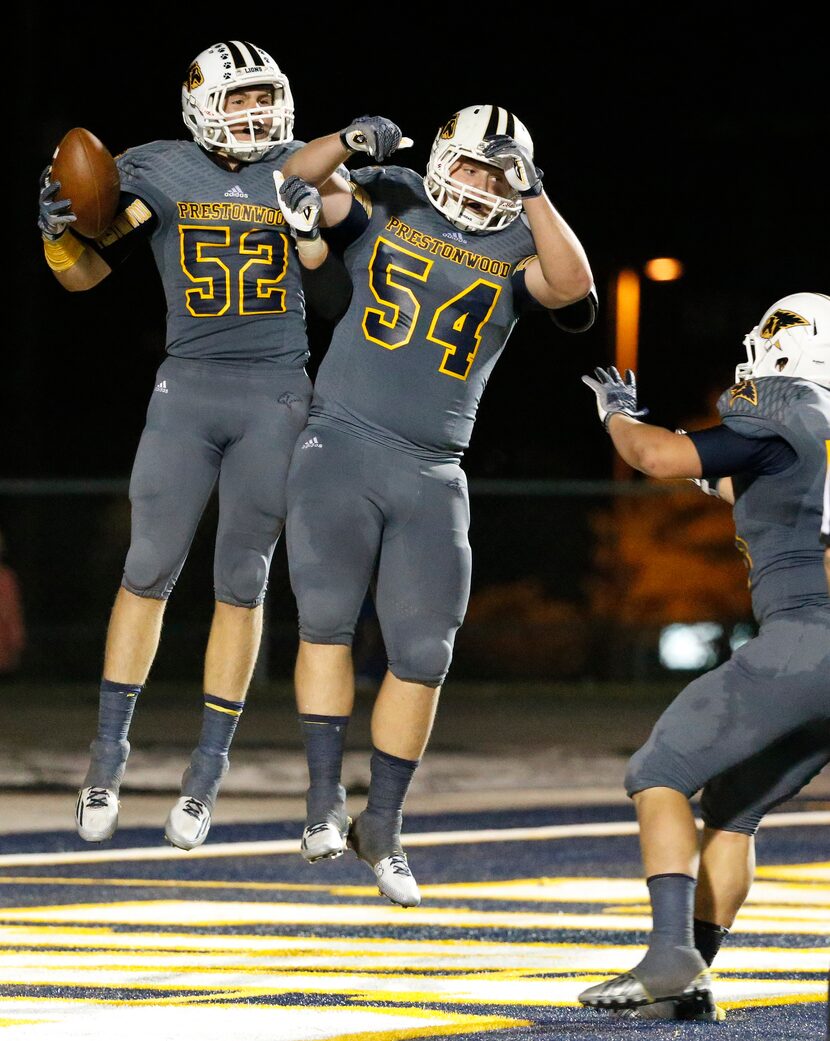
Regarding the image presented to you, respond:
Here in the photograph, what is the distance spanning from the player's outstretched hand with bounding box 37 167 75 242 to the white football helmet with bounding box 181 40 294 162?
461mm

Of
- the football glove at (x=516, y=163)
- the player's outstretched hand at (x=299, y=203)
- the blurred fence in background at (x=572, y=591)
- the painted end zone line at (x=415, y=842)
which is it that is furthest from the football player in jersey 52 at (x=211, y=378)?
the blurred fence in background at (x=572, y=591)

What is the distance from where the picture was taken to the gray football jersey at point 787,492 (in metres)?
6.66

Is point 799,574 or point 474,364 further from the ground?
point 474,364

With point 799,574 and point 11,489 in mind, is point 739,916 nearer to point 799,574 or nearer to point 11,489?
point 799,574

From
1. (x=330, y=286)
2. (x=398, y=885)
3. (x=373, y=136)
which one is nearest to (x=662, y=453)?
(x=330, y=286)

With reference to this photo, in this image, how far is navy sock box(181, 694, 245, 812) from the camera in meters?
6.98

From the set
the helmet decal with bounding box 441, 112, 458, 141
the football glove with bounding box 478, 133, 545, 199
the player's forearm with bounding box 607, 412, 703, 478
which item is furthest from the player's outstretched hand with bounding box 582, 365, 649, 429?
the helmet decal with bounding box 441, 112, 458, 141

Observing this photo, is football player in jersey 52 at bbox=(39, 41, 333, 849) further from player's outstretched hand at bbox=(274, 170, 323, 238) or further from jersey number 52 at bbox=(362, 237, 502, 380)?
player's outstretched hand at bbox=(274, 170, 323, 238)

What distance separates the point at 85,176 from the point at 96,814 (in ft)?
6.35

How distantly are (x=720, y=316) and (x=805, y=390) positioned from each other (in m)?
34.7

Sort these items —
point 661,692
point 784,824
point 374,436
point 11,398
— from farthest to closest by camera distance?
point 11,398 → point 661,692 → point 784,824 → point 374,436

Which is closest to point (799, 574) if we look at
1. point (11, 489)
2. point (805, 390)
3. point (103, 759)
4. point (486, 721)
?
point (805, 390)

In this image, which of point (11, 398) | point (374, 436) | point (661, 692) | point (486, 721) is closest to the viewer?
point (374, 436)

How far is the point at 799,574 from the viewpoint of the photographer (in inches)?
264
